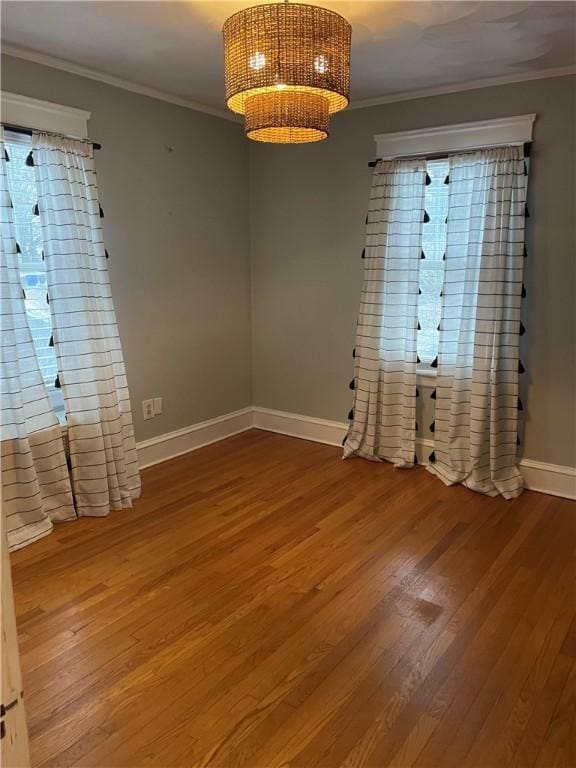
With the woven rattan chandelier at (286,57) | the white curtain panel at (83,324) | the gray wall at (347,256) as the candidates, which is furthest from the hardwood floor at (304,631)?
the woven rattan chandelier at (286,57)

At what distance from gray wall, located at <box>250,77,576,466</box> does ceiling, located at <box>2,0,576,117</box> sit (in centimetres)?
22

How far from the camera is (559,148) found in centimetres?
329

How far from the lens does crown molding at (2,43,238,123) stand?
2.94m

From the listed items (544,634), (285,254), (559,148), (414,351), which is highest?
(559,148)

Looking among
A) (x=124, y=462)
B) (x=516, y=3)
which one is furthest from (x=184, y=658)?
(x=516, y=3)

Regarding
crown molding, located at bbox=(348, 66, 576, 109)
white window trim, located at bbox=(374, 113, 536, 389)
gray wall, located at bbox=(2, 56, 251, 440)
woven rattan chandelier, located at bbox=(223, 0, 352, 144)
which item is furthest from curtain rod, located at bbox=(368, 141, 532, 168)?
woven rattan chandelier, located at bbox=(223, 0, 352, 144)

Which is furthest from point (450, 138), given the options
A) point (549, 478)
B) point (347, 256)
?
point (549, 478)

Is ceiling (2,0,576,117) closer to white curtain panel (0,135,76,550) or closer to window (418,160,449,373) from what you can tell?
window (418,160,449,373)

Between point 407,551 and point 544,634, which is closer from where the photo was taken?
point 544,634

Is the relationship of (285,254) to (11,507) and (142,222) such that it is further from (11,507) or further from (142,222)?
(11,507)

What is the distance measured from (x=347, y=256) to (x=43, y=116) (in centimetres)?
207

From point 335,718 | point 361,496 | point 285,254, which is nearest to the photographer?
point 335,718

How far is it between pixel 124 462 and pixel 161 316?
1034 millimetres

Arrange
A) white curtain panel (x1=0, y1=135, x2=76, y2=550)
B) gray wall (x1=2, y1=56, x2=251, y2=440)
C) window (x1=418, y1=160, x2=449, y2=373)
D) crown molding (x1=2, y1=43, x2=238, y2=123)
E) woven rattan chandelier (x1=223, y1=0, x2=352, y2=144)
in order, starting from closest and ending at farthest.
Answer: woven rattan chandelier (x1=223, y1=0, x2=352, y2=144) < white curtain panel (x1=0, y1=135, x2=76, y2=550) < crown molding (x1=2, y1=43, x2=238, y2=123) < gray wall (x1=2, y1=56, x2=251, y2=440) < window (x1=418, y1=160, x2=449, y2=373)
